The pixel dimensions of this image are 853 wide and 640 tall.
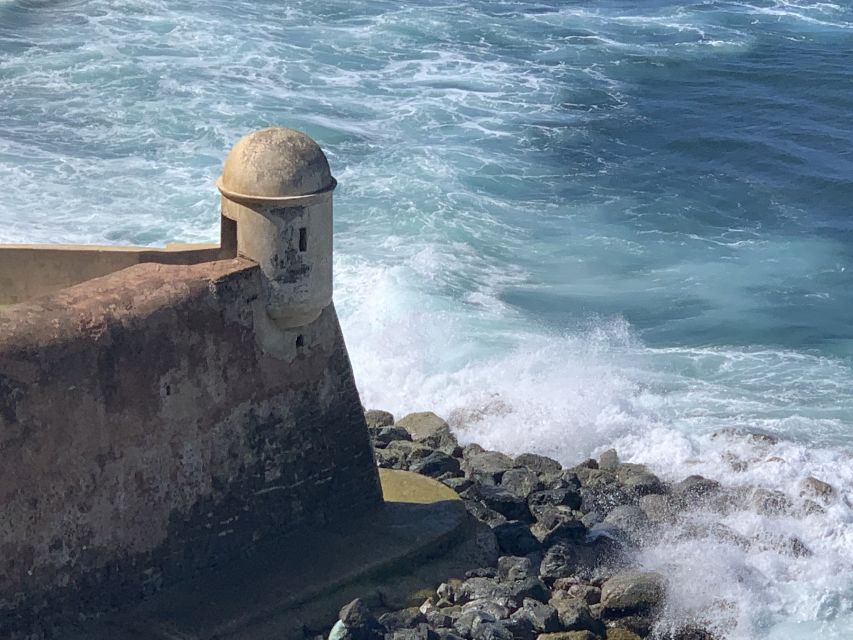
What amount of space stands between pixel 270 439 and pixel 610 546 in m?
4.48

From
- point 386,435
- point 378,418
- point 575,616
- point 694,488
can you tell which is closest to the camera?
point 575,616

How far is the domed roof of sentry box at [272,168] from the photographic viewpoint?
48.1 ft

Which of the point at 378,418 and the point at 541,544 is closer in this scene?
the point at 541,544

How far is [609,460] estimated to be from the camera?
20.5 meters

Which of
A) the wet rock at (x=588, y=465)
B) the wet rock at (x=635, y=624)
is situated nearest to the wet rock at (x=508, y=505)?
the wet rock at (x=635, y=624)

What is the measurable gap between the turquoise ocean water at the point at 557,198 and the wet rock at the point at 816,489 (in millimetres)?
172

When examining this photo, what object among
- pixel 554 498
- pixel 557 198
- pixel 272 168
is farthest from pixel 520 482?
pixel 557 198

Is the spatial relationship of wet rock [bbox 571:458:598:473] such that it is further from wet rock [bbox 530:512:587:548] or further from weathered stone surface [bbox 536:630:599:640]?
weathered stone surface [bbox 536:630:599:640]

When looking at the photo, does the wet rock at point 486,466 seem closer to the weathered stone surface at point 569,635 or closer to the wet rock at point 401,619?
the weathered stone surface at point 569,635

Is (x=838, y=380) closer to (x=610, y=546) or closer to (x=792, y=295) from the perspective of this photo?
(x=792, y=295)

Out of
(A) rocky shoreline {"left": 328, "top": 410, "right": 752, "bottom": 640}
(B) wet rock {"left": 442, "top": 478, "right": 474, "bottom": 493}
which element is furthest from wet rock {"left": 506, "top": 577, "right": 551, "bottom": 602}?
(B) wet rock {"left": 442, "top": 478, "right": 474, "bottom": 493}

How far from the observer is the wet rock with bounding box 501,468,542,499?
60.5 feet

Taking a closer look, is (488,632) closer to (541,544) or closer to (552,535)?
(541,544)

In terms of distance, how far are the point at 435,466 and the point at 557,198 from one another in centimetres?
1318
